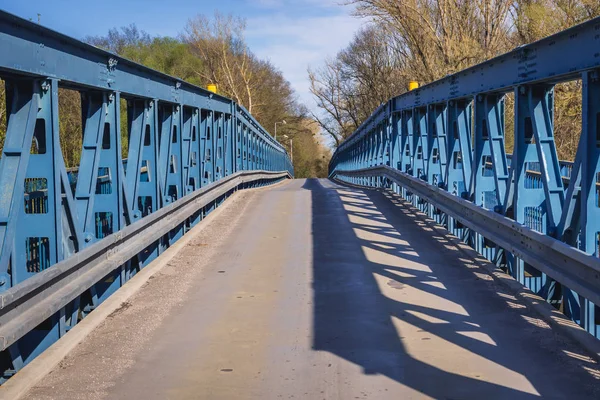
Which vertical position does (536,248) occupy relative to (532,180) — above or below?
below

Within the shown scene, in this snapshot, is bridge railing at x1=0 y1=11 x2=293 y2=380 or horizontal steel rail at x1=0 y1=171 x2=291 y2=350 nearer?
horizontal steel rail at x1=0 y1=171 x2=291 y2=350

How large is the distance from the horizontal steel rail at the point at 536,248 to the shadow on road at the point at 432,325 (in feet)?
1.61

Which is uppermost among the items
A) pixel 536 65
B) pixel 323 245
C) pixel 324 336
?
pixel 536 65

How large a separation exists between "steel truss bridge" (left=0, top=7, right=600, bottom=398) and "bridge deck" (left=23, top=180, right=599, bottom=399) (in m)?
0.03

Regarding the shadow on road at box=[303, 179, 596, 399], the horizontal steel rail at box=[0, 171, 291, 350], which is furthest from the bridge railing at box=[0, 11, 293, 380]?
A: the shadow on road at box=[303, 179, 596, 399]

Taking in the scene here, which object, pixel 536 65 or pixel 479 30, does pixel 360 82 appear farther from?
pixel 536 65

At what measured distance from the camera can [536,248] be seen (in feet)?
22.7

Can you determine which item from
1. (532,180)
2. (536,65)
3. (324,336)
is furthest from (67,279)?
(532,180)

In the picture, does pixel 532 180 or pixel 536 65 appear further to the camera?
pixel 532 180

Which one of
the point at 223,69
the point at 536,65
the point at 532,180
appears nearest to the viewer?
the point at 536,65

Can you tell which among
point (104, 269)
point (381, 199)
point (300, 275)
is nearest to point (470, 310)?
point (300, 275)

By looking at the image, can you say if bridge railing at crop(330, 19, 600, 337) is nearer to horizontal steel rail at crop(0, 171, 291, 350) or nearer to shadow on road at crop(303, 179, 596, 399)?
shadow on road at crop(303, 179, 596, 399)

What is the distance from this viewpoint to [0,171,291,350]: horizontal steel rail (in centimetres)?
485

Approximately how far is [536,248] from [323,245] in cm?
447
